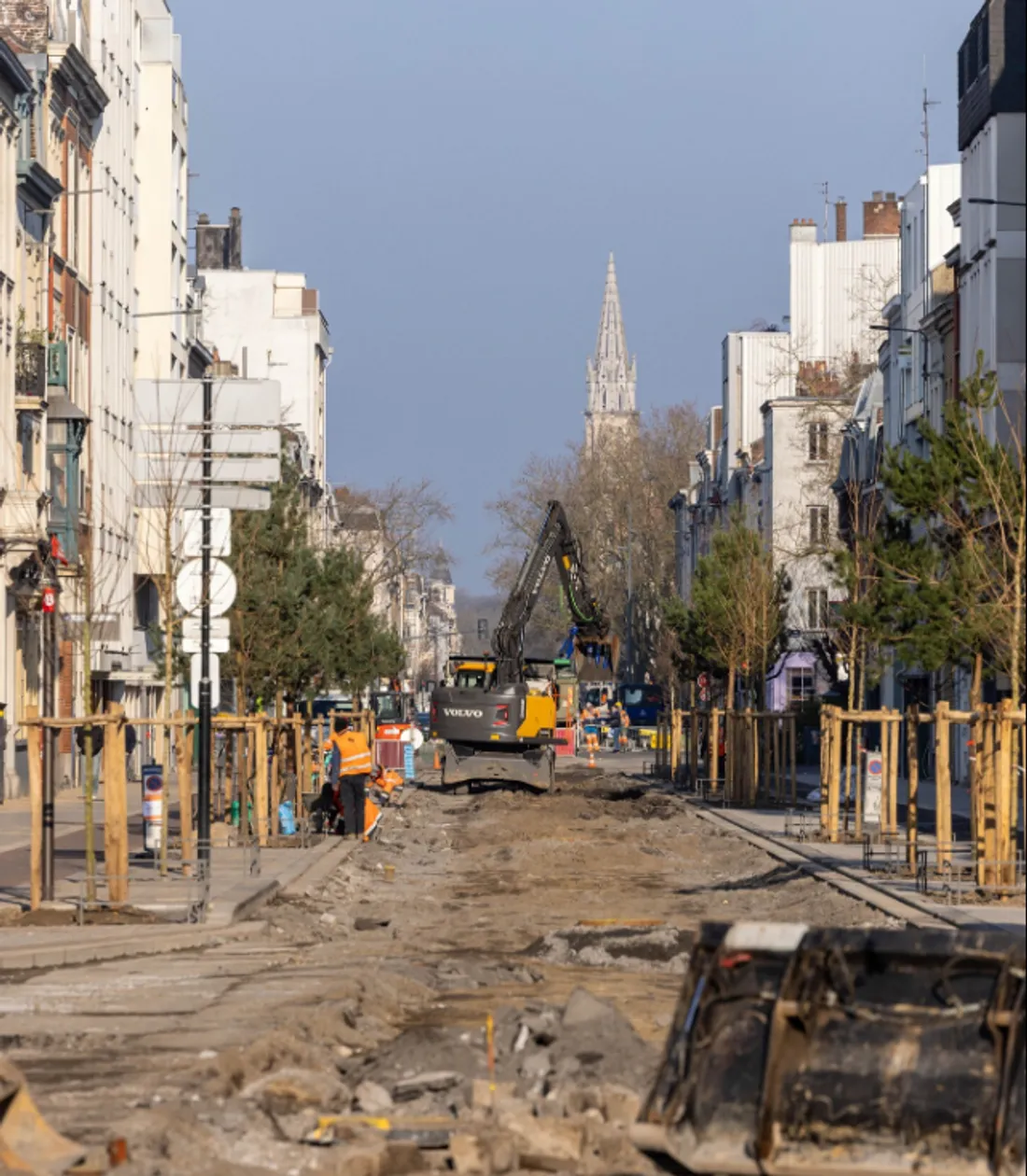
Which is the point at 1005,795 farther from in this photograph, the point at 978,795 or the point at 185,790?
the point at 185,790

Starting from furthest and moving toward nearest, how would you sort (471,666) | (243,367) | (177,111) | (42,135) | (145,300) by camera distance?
(243,367)
(177,111)
(145,300)
(471,666)
(42,135)

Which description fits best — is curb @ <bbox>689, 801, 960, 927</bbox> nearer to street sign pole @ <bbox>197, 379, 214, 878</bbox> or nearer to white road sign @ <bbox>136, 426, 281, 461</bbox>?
street sign pole @ <bbox>197, 379, 214, 878</bbox>

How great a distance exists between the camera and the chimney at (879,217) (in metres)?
101

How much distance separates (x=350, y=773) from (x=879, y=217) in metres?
70.1

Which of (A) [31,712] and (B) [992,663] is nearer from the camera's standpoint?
(A) [31,712]

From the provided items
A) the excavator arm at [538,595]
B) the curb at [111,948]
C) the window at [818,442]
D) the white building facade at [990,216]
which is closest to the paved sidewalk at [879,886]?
the curb at [111,948]

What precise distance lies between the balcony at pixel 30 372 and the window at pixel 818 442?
163 feet

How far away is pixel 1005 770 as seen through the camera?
→ 2406 centimetres

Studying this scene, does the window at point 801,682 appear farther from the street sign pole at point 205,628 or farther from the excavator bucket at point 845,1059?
the excavator bucket at point 845,1059

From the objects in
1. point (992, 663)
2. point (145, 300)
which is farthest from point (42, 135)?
point (992, 663)

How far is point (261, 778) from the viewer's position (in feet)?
109

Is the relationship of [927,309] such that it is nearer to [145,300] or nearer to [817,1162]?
[145,300]

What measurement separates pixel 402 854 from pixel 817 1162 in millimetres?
25936

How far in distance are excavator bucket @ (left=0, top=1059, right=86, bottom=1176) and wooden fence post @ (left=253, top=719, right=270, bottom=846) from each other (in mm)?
21991
